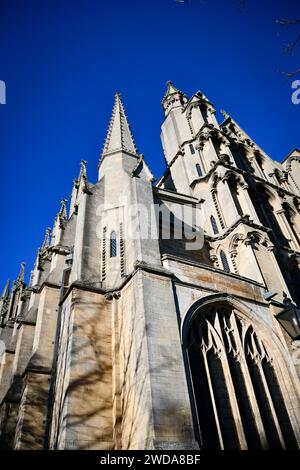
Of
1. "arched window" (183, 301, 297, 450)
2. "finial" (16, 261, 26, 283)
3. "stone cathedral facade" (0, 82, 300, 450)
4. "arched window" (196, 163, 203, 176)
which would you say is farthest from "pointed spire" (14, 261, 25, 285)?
"arched window" (183, 301, 297, 450)

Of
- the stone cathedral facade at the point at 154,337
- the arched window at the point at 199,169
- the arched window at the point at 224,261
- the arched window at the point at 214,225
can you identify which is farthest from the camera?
the arched window at the point at 199,169

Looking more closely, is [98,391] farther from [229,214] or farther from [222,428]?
[229,214]

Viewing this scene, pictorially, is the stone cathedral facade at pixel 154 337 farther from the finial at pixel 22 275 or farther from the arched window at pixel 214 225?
the finial at pixel 22 275

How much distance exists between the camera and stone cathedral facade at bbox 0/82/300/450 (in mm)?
7816

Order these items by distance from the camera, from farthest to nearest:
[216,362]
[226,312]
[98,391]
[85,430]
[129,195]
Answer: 1. [129,195]
2. [226,312]
3. [216,362]
4. [98,391]
5. [85,430]

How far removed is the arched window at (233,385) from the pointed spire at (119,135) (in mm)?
10603

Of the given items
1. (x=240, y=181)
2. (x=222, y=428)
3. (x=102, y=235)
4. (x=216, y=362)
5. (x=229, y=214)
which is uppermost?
(x=240, y=181)

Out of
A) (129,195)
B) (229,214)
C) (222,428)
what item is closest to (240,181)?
(229,214)

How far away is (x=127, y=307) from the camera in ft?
31.9

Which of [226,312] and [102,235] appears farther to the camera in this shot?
[102,235]

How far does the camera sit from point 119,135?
60.6ft

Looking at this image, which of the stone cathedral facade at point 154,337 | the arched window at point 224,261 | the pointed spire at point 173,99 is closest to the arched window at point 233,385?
the stone cathedral facade at point 154,337

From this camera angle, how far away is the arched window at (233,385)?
8.23 m

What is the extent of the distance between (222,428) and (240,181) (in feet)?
43.6
